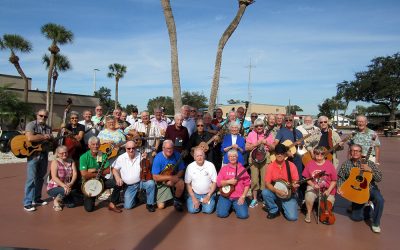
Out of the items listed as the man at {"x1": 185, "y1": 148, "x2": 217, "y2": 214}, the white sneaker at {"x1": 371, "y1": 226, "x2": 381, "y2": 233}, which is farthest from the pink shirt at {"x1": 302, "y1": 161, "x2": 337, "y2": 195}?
the man at {"x1": 185, "y1": 148, "x2": 217, "y2": 214}

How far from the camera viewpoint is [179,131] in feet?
21.9

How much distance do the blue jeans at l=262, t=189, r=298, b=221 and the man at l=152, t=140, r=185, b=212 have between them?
61.2 inches

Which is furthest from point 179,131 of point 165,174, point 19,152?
point 19,152

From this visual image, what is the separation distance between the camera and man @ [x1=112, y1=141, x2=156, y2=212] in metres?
6.18

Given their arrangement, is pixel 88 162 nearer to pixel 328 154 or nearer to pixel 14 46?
pixel 328 154

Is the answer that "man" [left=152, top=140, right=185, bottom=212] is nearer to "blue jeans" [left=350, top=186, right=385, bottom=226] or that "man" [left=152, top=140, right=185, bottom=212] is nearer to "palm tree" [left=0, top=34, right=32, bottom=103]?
"blue jeans" [left=350, top=186, right=385, bottom=226]

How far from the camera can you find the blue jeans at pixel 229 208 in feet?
18.6

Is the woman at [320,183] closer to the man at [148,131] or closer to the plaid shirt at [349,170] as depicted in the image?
the plaid shirt at [349,170]

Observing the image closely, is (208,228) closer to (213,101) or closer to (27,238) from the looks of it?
(27,238)

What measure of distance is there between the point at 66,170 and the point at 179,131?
2.21 m

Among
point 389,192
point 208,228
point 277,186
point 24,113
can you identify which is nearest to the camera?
point 208,228

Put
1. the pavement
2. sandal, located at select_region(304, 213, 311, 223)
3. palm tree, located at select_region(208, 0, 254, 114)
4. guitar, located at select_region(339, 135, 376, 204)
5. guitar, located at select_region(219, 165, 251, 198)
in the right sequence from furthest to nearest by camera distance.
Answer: palm tree, located at select_region(208, 0, 254, 114) < guitar, located at select_region(219, 165, 251, 198) < sandal, located at select_region(304, 213, 311, 223) < guitar, located at select_region(339, 135, 376, 204) < the pavement

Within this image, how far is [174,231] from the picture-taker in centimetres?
502

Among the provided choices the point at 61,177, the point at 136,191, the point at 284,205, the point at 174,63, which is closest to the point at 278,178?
the point at 284,205
